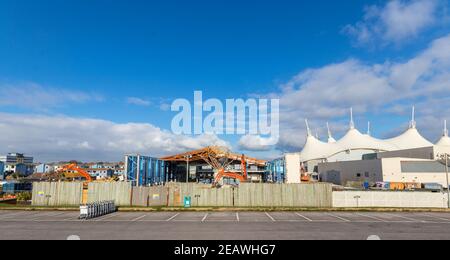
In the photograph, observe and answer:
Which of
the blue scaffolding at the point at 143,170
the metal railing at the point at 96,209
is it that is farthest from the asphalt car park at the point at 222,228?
the blue scaffolding at the point at 143,170

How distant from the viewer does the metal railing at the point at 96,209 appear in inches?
892

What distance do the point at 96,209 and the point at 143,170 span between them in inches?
944

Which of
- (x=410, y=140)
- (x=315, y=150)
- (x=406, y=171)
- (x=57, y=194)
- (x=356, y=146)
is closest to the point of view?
(x=57, y=194)

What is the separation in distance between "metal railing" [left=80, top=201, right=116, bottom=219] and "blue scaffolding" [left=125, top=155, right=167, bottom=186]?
14.1 meters

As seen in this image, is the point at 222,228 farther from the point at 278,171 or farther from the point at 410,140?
the point at 410,140

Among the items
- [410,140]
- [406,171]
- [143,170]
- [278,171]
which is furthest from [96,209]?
[410,140]

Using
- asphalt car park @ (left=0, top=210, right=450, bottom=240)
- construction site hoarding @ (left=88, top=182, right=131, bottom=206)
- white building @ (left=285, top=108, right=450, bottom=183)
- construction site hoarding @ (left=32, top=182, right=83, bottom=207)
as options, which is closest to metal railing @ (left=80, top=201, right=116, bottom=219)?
asphalt car park @ (left=0, top=210, right=450, bottom=240)

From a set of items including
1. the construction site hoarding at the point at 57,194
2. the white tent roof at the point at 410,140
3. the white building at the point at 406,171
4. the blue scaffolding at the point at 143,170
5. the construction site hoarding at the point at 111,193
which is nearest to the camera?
the construction site hoarding at the point at 111,193

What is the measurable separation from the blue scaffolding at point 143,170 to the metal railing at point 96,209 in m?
14.1

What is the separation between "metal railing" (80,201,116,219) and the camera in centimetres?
2266

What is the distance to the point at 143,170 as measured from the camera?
48156 millimetres

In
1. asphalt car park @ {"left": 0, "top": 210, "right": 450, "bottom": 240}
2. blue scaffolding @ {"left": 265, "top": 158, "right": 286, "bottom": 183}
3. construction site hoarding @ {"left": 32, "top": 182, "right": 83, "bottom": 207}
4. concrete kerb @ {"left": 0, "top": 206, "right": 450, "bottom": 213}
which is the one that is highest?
blue scaffolding @ {"left": 265, "top": 158, "right": 286, "bottom": 183}

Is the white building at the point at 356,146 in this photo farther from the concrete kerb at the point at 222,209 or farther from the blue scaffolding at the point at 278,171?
the concrete kerb at the point at 222,209

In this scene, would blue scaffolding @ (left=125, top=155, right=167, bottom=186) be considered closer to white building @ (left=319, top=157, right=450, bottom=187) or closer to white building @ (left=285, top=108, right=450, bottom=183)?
white building @ (left=319, top=157, right=450, bottom=187)
